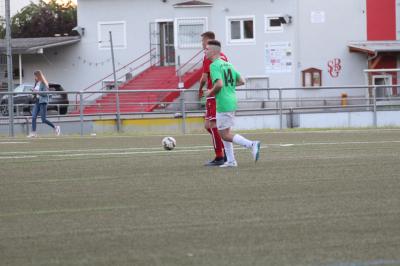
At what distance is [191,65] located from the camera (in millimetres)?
51625

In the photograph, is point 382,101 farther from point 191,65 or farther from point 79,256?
point 79,256

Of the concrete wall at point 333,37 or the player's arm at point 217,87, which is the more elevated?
the concrete wall at point 333,37

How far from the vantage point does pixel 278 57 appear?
52094mm

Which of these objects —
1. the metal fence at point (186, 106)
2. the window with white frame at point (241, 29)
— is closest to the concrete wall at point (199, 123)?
the metal fence at point (186, 106)

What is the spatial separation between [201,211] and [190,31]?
1761 inches

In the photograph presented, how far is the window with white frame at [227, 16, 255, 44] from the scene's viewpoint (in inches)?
2066

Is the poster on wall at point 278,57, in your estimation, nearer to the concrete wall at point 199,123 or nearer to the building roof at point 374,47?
the building roof at point 374,47

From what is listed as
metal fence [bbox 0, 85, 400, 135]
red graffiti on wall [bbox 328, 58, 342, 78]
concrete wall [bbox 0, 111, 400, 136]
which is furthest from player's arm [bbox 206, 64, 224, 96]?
red graffiti on wall [bbox 328, 58, 342, 78]

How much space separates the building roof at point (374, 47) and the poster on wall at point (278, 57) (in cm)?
333

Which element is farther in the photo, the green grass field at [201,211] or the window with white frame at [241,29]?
the window with white frame at [241,29]

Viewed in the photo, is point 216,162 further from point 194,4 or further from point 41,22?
point 41,22

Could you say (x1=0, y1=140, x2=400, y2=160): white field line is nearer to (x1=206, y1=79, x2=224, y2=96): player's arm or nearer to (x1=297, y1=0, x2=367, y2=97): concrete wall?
(x1=206, y1=79, x2=224, y2=96): player's arm

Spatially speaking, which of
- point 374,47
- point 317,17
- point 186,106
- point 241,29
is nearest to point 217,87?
point 186,106

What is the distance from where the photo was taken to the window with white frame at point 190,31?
173ft
